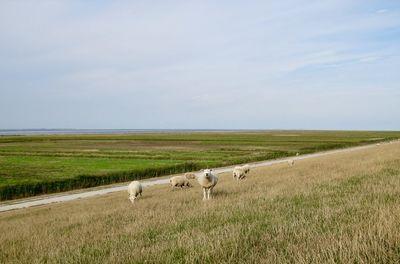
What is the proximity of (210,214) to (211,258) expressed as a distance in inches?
178

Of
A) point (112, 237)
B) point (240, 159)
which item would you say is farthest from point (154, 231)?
point (240, 159)

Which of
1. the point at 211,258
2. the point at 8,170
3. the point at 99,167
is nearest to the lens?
the point at 211,258

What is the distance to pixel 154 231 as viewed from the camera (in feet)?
28.2

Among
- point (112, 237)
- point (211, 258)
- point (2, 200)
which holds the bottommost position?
point (2, 200)

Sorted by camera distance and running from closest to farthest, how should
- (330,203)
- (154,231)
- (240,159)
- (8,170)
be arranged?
(154,231), (330,203), (8,170), (240,159)

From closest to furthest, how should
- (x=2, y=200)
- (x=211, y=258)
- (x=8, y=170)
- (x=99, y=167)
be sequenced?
(x=211, y=258), (x=2, y=200), (x=8, y=170), (x=99, y=167)

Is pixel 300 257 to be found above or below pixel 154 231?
above

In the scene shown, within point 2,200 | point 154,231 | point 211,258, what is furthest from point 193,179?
point 211,258

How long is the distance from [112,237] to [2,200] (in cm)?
2802

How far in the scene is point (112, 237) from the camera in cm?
862

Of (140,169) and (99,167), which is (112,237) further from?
(99,167)

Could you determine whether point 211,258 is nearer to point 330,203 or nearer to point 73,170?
point 330,203

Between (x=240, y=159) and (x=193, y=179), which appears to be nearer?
(x=193, y=179)

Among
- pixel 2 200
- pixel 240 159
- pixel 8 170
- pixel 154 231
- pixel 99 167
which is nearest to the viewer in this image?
pixel 154 231
